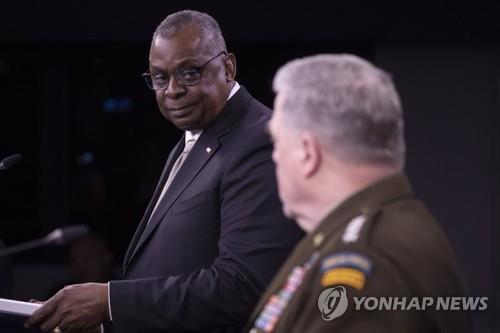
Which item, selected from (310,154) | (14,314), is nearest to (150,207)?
(14,314)

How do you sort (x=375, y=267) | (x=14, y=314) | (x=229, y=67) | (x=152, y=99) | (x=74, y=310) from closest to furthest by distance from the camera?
(x=375, y=267), (x=14, y=314), (x=74, y=310), (x=229, y=67), (x=152, y=99)

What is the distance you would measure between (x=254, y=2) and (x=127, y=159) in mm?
1359

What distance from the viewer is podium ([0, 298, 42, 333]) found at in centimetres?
188

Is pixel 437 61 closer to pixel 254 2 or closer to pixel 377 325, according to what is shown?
pixel 254 2

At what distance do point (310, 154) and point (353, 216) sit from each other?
0.11 m

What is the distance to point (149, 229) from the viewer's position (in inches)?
86.5

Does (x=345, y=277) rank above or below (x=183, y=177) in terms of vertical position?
above

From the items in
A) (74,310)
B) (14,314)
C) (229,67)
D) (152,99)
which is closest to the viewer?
(14,314)

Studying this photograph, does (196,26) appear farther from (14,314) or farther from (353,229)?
(353,229)

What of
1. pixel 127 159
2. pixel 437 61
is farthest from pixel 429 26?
pixel 127 159

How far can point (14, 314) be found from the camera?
1916mm

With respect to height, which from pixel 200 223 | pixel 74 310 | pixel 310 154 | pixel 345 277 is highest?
pixel 310 154

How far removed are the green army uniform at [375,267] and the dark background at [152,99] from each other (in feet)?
12.3

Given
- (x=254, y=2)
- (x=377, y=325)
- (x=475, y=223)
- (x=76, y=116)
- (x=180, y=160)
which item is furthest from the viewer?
(x=76, y=116)
